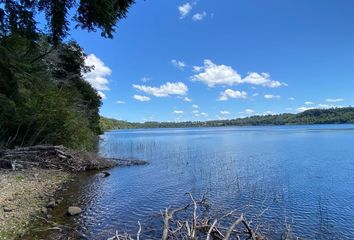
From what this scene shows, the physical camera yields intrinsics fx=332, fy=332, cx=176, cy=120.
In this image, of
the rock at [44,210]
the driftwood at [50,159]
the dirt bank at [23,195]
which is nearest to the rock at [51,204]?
the dirt bank at [23,195]

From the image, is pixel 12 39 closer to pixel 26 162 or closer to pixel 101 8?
pixel 101 8

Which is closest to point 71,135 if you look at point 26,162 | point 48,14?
point 26,162

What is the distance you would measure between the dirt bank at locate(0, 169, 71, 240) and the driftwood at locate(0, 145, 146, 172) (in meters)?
1.09

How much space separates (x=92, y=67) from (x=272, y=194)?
32186mm

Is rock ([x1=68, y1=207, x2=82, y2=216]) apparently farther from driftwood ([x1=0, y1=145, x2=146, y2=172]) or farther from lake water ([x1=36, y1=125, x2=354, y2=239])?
driftwood ([x1=0, y1=145, x2=146, y2=172])

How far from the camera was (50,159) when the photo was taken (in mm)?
23188

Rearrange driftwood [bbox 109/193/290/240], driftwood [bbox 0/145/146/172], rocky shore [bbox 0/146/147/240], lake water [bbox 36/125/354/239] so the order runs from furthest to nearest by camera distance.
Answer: driftwood [bbox 0/145/146/172] → lake water [bbox 36/125/354/239] → rocky shore [bbox 0/146/147/240] → driftwood [bbox 109/193/290/240]

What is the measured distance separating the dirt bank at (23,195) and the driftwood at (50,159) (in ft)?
3.58

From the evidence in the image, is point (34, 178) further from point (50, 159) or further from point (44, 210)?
point (44, 210)

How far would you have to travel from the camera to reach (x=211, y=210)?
44.4ft

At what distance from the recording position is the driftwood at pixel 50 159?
2018 cm

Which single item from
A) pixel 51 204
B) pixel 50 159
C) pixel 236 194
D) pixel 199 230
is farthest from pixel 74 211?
pixel 50 159

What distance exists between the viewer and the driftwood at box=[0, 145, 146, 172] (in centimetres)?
2018

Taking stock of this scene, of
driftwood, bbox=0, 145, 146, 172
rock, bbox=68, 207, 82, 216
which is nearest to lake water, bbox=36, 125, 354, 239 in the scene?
rock, bbox=68, 207, 82, 216
